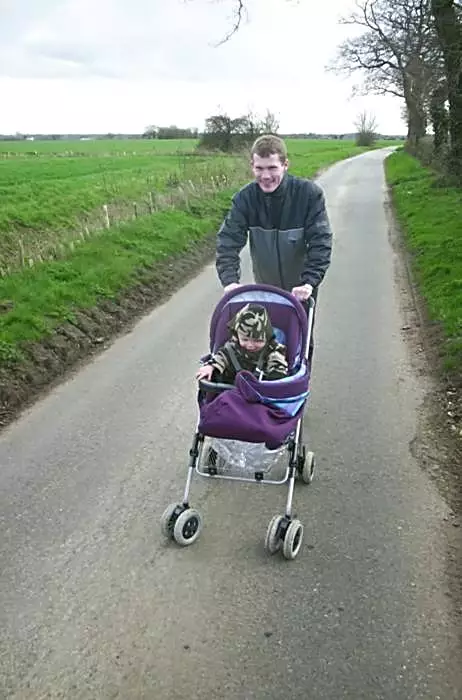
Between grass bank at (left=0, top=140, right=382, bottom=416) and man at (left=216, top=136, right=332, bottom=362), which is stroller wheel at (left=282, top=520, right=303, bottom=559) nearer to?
man at (left=216, top=136, right=332, bottom=362)

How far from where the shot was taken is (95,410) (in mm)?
6641

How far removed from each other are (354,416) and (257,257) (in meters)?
1.77

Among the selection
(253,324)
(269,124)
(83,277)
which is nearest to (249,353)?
(253,324)

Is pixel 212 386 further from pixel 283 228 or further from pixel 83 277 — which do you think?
pixel 83 277

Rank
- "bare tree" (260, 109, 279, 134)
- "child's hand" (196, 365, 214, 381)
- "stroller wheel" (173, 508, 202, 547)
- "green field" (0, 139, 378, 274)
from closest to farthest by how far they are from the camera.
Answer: "stroller wheel" (173, 508, 202, 547), "child's hand" (196, 365, 214, 381), "green field" (0, 139, 378, 274), "bare tree" (260, 109, 279, 134)

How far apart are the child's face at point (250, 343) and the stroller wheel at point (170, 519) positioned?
42.5 inches

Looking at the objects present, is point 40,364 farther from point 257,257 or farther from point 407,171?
point 407,171

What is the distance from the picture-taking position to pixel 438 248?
1350 cm

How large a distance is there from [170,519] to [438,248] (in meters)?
10.5

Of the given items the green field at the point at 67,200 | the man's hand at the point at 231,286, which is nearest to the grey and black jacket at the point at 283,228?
the man's hand at the point at 231,286

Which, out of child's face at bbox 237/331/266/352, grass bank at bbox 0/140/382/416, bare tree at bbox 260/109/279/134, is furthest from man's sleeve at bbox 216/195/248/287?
bare tree at bbox 260/109/279/134

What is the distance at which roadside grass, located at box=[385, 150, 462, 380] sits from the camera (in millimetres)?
8542

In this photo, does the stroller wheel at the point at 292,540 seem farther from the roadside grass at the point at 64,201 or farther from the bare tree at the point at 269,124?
the bare tree at the point at 269,124

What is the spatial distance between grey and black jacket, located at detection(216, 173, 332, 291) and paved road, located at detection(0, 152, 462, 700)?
4.98 feet
